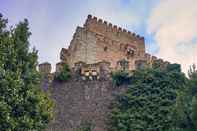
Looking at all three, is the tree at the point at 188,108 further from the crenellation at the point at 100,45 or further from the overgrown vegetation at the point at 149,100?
the crenellation at the point at 100,45

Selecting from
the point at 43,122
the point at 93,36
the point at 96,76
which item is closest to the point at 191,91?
the point at 43,122

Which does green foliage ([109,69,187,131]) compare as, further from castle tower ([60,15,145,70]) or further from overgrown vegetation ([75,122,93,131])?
castle tower ([60,15,145,70])

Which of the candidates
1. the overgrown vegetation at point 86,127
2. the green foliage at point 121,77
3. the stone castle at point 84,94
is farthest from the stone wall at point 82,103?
the green foliage at point 121,77

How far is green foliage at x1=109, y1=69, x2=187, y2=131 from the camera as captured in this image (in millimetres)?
24031

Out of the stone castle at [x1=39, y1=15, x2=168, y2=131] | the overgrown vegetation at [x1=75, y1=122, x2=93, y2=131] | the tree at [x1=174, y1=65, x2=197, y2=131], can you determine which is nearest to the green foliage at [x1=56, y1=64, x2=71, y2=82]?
the stone castle at [x1=39, y1=15, x2=168, y2=131]

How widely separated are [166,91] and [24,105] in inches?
310

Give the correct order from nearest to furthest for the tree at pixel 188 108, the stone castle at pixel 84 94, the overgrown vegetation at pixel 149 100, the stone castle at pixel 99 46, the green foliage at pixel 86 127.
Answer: the tree at pixel 188 108, the overgrown vegetation at pixel 149 100, the green foliage at pixel 86 127, the stone castle at pixel 84 94, the stone castle at pixel 99 46

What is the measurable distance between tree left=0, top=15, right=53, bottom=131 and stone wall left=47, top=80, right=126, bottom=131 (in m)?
5.60

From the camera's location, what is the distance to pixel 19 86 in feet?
64.2

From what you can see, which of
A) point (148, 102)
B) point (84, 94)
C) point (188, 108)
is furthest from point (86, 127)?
point (188, 108)

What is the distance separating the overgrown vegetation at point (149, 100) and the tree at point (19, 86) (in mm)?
5010

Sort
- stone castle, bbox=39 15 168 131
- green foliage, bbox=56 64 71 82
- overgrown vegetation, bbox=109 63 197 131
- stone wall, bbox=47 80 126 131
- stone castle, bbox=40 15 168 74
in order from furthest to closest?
stone castle, bbox=40 15 168 74 < green foliage, bbox=56 64 71 82 < stone castle, bbox=39 15 168 131 < stone wall, bbox=47 80 126 131 < overgrown vegetation, bbox=109 63 197 131

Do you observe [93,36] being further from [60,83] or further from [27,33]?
[27,33]

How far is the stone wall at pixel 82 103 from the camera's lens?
26.2 meters
